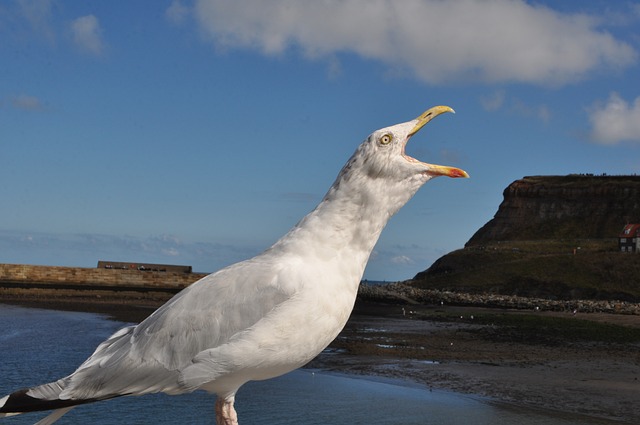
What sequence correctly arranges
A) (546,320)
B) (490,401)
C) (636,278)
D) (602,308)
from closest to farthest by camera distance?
(490,401) < (546,320) < (602,308) < (636,278)

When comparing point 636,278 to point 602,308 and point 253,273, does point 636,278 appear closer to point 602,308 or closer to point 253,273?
point 602,308

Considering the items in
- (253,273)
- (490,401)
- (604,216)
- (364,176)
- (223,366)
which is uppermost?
(604,216)

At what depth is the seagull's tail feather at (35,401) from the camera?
3.00 meters

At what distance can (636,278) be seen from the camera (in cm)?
5838

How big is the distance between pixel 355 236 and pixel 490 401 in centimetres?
1143

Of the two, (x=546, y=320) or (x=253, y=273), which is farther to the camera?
(x=546, y=320)

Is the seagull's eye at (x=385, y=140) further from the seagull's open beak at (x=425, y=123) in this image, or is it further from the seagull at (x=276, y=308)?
the seagull's open beak at (x=425, y=123)

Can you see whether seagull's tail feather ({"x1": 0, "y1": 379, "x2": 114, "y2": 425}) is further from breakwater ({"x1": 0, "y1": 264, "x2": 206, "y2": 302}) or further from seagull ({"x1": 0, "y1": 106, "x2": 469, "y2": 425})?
A: breakwater ({"x1": 0, "y1": 264, "x2": 206, "y2": 302})

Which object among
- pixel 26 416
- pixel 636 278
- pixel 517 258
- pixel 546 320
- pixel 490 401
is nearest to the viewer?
pixel 26 416

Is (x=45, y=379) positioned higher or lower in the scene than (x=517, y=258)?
lower

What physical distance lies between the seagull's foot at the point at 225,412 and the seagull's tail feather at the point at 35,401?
2.10 feet

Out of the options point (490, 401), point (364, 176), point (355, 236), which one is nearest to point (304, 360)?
point (355, 236)

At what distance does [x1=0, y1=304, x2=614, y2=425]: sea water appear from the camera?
11539 millimetres

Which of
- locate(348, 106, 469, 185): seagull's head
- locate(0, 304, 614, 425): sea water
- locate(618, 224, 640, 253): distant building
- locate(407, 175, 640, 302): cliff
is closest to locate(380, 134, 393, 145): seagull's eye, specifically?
locate(348, 106, 469, 185): seagull's head
